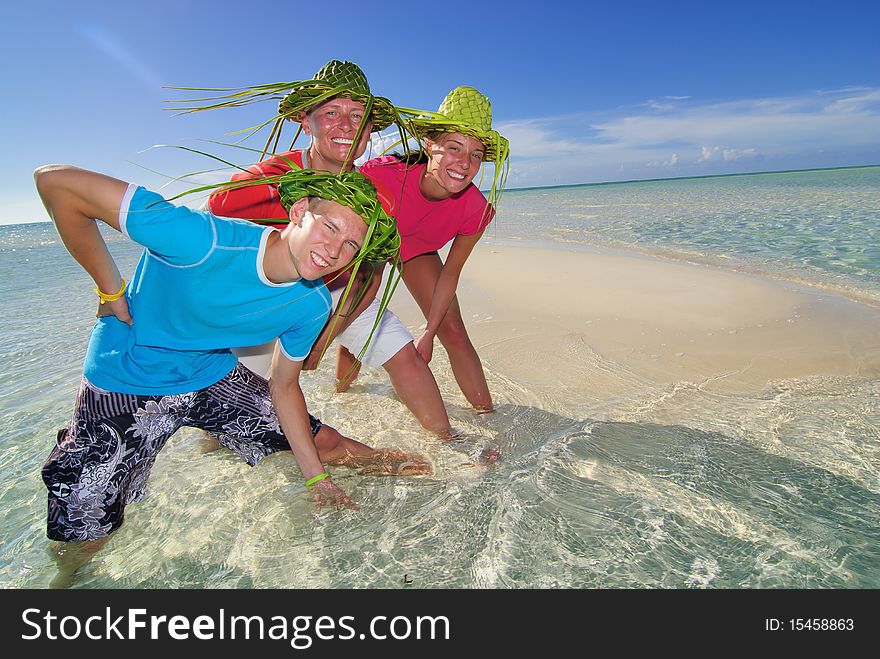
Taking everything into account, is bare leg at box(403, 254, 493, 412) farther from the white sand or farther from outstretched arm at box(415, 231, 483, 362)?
the white sand

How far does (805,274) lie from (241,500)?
6920mm

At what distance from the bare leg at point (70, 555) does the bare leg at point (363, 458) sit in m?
0.97

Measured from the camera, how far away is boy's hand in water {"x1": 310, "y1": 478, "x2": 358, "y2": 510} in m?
2.36

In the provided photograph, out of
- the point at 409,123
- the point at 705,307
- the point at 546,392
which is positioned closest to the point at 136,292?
the point at 409,123

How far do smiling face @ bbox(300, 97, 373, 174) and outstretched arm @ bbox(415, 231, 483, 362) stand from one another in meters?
0.94

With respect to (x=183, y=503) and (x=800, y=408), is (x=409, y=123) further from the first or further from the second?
(x=800, y=408)

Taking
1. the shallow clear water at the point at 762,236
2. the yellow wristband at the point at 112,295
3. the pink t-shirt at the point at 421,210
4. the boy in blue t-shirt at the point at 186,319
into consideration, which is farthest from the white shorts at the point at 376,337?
the shallow clear water at the point at 762,236

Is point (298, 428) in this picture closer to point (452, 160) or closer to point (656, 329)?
point (452, 160)

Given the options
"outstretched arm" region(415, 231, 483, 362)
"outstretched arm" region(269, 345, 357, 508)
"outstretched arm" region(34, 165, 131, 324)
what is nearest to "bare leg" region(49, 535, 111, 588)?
"outstretched arm" region(269, 345, 357, 508)

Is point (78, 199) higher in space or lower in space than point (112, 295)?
higher

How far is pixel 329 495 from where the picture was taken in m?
2.37

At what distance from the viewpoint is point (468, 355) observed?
3520 millimetres

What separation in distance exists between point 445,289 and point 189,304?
162 centimetres

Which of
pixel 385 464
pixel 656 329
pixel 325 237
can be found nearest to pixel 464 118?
pixel 325 237
